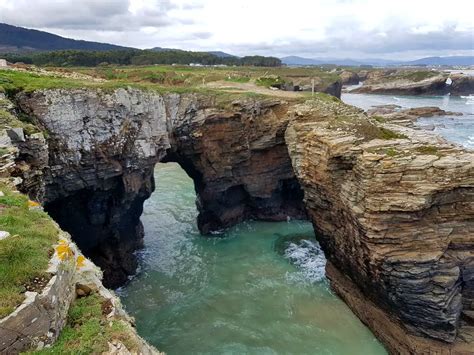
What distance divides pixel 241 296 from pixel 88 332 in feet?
50.1

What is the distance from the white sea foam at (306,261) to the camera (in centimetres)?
2365

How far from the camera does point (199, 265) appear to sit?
84.5 feet

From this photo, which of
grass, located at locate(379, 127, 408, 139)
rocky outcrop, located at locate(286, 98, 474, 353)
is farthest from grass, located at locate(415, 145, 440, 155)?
grass, located at locate(379, 127, 408, 139)

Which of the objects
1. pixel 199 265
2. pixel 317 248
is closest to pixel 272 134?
pixel 317 248

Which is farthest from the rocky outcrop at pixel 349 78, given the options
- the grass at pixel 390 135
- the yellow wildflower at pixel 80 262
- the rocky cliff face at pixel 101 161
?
the yellow wildflower at pixel 80 262

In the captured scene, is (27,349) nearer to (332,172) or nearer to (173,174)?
(332,172)

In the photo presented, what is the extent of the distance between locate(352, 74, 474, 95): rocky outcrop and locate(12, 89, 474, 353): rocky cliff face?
9424 centimetres

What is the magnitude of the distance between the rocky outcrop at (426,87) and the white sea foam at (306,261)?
323 feet

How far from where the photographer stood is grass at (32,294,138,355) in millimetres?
7086

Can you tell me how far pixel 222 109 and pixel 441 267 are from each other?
647 inches

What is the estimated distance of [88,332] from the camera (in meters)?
7.46

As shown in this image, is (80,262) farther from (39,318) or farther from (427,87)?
(427,87)

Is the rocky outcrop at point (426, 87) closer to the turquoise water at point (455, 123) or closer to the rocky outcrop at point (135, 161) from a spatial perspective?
the turquoise water at point (455, 123)

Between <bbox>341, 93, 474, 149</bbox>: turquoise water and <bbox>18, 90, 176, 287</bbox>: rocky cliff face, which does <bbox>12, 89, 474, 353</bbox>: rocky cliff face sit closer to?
<bbox>18, 90, 176, 287</bbox>: rocky cliff face
